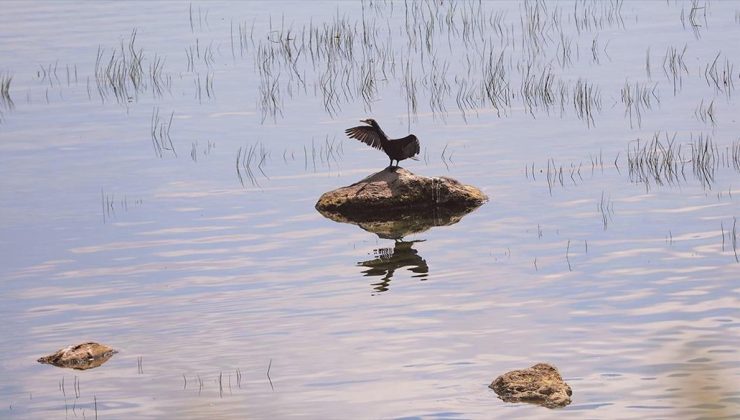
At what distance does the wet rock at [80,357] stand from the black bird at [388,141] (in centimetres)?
499

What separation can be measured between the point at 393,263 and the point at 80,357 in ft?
11.3

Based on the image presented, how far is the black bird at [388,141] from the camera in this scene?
1509 centimetres

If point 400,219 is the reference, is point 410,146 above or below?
above

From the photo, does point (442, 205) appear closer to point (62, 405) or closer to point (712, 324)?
point (712, 324)

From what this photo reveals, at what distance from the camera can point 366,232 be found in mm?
Result: 14508

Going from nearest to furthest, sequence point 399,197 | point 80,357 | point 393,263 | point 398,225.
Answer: point 80,357, point 393,263, point 398,225, point 399,197

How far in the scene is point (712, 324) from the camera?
1058cm

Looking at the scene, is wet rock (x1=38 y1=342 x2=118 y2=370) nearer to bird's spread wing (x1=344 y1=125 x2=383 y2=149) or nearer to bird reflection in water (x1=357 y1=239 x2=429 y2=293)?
bird reflection in water (x1=357 y1=239 x2=429 y2=293)

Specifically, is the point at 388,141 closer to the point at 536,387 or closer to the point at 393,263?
the point at 393,263

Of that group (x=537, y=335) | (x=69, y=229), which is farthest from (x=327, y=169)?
(x=537, y=335)

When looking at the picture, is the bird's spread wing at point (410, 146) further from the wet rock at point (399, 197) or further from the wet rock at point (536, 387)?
the wet rock at point (536, 387)

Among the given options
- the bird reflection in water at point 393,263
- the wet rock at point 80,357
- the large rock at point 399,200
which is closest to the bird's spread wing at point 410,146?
the large rock at point 399,200

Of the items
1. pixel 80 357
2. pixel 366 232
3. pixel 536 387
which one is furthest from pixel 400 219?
pixel 536 387

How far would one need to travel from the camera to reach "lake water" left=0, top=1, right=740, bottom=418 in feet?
32.8
